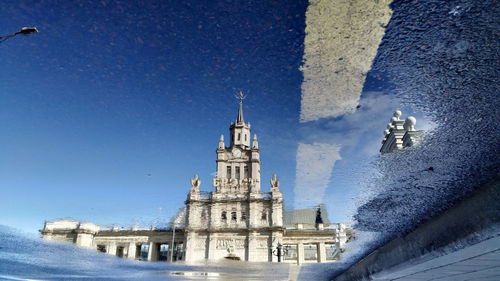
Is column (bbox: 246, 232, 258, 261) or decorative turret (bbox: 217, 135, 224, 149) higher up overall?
decorative turret (bbox: 217, 135, 224, 149)

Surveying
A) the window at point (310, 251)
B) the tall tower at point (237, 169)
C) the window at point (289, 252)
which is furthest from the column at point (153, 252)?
the window at point (310, 251)

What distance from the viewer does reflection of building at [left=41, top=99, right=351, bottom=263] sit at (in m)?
30.8

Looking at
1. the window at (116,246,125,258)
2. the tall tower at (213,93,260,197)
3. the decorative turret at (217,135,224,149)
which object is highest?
the decorative turret at (217,135,224,149)

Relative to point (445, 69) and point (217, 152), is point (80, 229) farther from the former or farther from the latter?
point (445, 69)

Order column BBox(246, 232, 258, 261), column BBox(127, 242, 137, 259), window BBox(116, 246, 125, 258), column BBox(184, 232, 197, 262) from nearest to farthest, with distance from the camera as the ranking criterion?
column BBox(246, 232, 258, 261)
column BBox(184, 232, 197, 262)
column BBox(127, 242, 137, 259)
window BBox(116, 246, 125, 258)

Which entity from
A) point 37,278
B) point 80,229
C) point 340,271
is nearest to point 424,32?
point 340,271

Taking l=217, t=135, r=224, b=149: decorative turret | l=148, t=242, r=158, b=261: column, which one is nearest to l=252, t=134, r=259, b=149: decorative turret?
l=217, t=135, r=224, b=149: decorative turret

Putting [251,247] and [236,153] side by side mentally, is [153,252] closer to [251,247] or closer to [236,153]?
[251,247]

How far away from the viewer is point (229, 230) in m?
31.4

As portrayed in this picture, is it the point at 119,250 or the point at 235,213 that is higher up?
the point at 235,213

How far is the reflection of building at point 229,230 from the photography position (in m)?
30.8

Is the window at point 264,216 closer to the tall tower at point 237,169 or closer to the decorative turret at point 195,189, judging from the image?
the tall tower at point 237,169

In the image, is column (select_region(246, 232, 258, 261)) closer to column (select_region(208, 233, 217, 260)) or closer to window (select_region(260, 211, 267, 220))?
window (select_region(260, 211, 267, 220))

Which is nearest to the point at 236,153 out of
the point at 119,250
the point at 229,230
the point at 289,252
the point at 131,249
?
the point at 229,230
